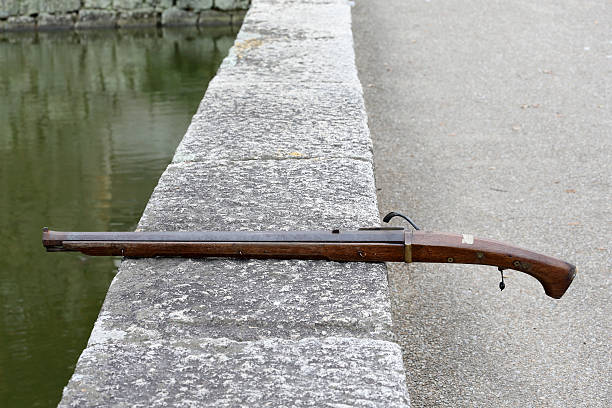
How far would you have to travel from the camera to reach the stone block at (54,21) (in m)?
10.1

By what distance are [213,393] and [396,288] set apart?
154 centimetres

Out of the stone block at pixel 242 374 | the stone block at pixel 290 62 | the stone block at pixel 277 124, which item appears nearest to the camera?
the stone block at pixel 242 374

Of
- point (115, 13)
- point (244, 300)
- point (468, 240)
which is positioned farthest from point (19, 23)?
point (468, 240)

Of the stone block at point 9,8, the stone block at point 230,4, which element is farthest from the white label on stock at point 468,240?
the stone block at point 9,8

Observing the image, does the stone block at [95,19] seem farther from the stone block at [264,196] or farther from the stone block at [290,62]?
the stone block at [264,196]

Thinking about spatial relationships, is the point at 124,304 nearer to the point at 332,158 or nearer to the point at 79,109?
the point at 332,158

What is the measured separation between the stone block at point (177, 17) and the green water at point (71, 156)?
19 centimetres

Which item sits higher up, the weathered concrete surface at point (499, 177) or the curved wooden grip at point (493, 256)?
the curved wooden grip at point (493, 256)

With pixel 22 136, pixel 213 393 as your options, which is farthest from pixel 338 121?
pixel 22 136

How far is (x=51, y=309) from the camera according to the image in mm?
3775

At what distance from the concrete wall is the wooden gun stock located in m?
0.04

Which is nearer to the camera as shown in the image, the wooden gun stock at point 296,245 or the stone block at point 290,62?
the wooden gun stock at point 296,245

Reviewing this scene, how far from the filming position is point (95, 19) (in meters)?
10.1

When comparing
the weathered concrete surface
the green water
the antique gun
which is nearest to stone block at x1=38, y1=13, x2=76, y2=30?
the green water
